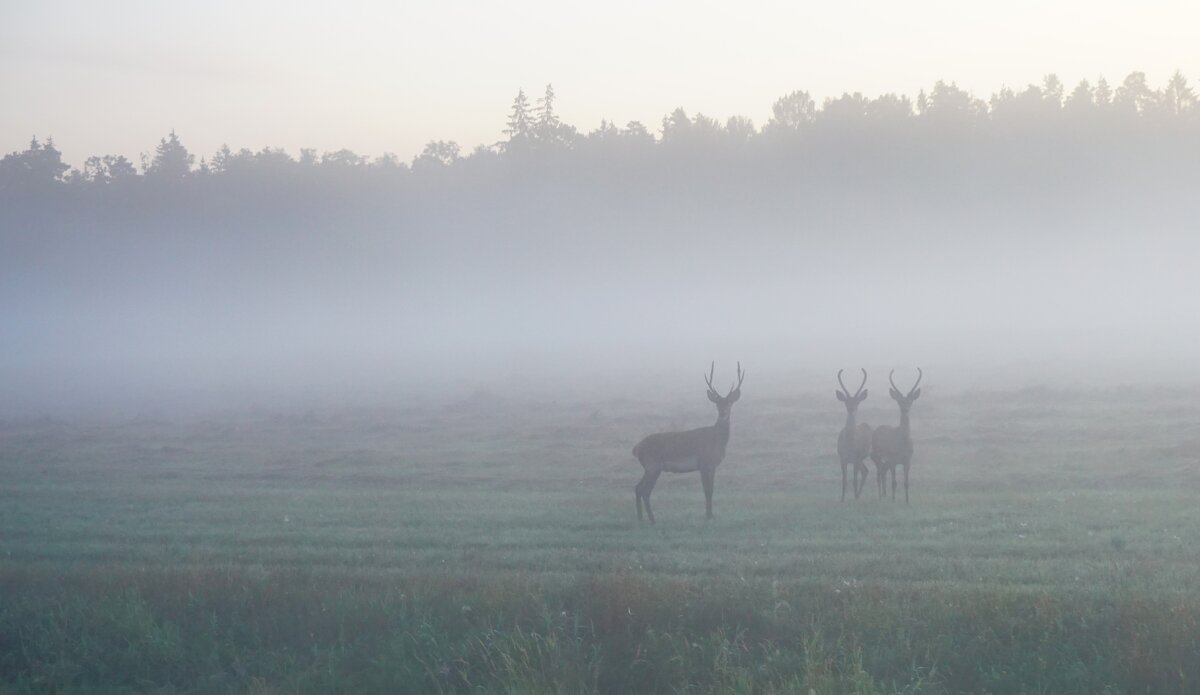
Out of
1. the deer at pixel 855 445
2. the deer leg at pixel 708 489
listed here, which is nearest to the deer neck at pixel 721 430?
the deer leg at pixel 708 489

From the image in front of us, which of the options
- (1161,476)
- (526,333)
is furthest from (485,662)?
(526,333)

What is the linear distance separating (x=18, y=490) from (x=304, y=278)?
300ft

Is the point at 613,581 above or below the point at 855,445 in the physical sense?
below

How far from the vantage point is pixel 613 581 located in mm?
12531

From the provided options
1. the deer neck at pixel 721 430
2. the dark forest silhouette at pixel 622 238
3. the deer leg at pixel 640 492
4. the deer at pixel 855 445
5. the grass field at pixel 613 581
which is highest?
the dark forest silhouette at pixel 622 238

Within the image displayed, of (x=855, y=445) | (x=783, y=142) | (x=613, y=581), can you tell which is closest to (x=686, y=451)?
(x=855, y=445)

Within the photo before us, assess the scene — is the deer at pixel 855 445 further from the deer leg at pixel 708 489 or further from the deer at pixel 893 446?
the deer leg at pixel 708 489

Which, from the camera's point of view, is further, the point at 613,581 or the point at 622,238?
the point at 622,238

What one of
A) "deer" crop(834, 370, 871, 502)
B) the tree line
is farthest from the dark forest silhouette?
"deer" crop(834, 370, 871, 502)

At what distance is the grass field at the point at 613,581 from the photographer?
36.6ft

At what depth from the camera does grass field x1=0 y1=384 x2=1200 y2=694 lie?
1114 centimetres

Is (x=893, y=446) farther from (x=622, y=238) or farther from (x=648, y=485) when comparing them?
(x=622, y=238)

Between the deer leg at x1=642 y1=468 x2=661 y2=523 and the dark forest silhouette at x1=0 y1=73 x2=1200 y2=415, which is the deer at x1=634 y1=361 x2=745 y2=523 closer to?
the deer leg at x1=642 y1=468 x2=661 y2=523

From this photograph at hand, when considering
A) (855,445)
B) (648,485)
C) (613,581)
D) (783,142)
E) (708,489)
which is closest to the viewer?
(613,581)
